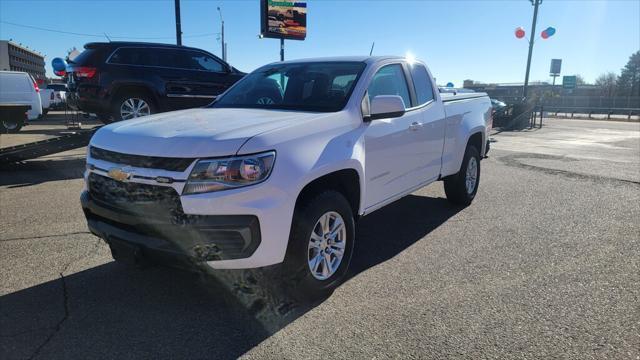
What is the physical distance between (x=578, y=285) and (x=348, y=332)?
2046 mm

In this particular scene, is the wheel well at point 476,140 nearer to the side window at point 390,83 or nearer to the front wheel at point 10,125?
the side window at point 390,83

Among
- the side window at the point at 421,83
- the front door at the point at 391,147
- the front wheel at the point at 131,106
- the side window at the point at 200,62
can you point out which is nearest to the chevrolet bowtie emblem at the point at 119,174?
the front door at the point at 391,147

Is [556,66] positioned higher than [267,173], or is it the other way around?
[556,66]

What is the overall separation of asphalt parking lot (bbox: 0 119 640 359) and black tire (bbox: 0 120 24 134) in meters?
13.4

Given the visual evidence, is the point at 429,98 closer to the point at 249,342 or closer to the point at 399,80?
the point at 399,80

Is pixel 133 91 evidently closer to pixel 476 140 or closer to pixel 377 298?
pixel 476 140

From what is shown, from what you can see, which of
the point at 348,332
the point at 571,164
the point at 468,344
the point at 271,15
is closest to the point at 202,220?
the point at 348,332

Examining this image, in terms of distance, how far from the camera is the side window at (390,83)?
4.23 m

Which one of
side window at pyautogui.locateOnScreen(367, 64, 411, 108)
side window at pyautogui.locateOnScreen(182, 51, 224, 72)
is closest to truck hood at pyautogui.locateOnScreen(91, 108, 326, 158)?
side window at pyautogui.locateOnScreen(367, 64, 411, 108)

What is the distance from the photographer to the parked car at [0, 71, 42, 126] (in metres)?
16.3

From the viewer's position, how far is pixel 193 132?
3.05 metres

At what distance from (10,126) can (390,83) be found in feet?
57.6

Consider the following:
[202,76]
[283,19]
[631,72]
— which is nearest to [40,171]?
[202,76]

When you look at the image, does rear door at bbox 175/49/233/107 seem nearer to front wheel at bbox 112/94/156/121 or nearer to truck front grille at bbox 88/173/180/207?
front wheel at bbox 112/94/156/121
